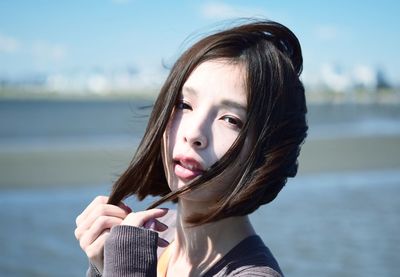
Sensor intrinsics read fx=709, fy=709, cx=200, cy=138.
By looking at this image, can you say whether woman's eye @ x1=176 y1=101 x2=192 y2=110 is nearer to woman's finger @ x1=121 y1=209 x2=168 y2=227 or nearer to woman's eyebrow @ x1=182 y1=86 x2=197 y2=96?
woman's eyebrow @ x1=182 y1=86 x2=197 y2=96

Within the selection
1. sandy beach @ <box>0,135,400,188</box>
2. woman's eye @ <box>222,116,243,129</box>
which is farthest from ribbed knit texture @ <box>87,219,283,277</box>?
sandy beach @ <box>0,135,400,188</box>

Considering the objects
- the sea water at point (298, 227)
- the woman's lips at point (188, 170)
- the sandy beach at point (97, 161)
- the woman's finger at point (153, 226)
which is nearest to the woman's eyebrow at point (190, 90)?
the woman's lips at point (188, 170)

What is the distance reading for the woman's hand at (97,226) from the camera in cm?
143

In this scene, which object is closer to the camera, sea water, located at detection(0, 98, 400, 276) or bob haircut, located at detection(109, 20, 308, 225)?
bob haircut, located at detection(109, 20, 308, 225)

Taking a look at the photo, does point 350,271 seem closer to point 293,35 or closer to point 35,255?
point 35,255

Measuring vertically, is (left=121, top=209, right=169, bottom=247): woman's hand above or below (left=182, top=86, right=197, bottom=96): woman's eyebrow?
below

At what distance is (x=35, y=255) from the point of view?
7500 mm

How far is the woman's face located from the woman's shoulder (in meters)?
0.13

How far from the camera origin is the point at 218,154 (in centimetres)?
142

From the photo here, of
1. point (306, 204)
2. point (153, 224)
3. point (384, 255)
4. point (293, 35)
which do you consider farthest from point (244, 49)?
point (306, 204)

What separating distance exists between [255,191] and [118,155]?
14.9m

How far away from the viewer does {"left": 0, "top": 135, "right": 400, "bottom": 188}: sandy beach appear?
13062 millimetres

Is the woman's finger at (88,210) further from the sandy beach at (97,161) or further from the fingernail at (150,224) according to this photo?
the sandy beach at (97,161)

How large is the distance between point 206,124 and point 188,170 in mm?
100
